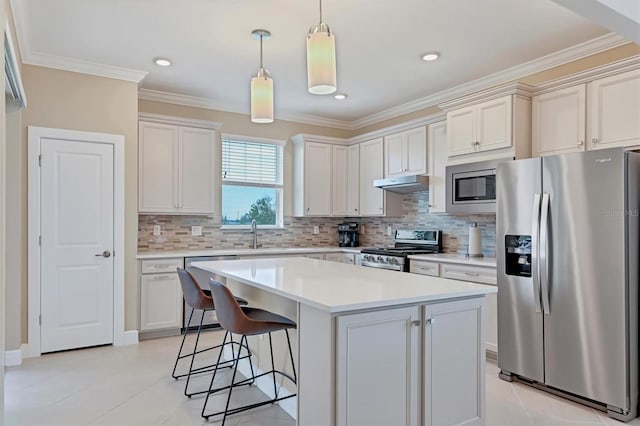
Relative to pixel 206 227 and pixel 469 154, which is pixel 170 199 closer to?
pixel 206 227

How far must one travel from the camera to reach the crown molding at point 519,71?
3.40 meters

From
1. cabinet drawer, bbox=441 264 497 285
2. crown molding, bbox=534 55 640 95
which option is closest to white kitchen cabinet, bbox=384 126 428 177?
cabinet drawer, bbox=441 264 497 285

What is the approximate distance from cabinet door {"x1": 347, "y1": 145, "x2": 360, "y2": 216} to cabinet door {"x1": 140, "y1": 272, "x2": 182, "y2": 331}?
247 cm

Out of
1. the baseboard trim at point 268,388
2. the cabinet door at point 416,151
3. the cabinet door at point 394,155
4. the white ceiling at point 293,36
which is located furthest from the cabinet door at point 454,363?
the cabinet door at point 394,155

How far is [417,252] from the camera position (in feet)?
15.4

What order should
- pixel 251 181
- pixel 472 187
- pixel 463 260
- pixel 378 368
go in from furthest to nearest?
pixel 251 181 < pixel 472 187 < pixel 463 260 < pixel 378 368

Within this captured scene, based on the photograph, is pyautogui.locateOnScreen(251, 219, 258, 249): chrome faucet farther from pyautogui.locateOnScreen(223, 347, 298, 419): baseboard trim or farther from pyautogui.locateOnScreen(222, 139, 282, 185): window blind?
pyautogui.locateOnScreen(223, 347, 298, 419): baseboard trim

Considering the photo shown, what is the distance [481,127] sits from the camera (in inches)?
153

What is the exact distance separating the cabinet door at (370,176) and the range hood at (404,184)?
190 millimetres

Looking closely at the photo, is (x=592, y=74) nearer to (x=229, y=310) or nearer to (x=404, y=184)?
(x=404, y=184)

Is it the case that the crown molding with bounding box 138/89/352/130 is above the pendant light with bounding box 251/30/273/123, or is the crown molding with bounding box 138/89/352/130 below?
above

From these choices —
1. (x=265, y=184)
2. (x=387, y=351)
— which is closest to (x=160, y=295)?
(x=265, y=184)

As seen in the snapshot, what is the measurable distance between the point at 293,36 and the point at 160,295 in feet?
9.28

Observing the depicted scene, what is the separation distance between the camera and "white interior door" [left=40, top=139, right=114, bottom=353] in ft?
12.6
